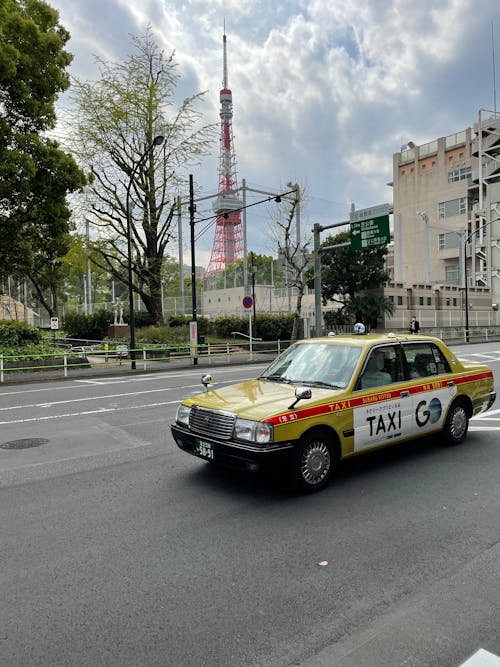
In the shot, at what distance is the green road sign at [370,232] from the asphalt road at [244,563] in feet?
54.7

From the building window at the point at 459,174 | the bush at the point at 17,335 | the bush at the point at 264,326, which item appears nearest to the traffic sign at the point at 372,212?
the bush at the point at 264,326

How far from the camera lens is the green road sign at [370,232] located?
21.9 m

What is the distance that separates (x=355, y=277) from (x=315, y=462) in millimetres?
35475

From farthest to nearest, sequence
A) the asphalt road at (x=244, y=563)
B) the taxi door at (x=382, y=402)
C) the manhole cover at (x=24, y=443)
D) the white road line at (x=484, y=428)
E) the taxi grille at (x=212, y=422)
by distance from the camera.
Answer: the white road line at (x=484, y=428) < the manhole cover at (x=24, y=443) < the taxi door at (x=382, y=402) < the taxi grille at (x=212, y=422) < the asphalt road at (x=244, y=563)

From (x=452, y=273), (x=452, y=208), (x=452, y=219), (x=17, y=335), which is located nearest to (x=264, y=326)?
(x=17, y=335)

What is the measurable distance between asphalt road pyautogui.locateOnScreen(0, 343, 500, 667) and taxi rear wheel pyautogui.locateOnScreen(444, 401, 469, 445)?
0.33 m

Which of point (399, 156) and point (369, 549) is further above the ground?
point (399, 156)

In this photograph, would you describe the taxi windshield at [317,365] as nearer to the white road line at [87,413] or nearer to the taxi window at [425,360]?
the taxi window at [425,360]

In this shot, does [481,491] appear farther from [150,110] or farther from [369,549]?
[150,110]

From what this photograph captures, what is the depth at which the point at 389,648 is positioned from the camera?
2729mm

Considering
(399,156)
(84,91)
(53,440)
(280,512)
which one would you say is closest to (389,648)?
(280,512)

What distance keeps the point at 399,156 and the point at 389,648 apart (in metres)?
80.7

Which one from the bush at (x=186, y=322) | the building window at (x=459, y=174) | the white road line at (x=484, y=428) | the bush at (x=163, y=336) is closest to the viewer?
the white road line at (x=484, y=428)

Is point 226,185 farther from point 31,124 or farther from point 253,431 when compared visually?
point 253,431
